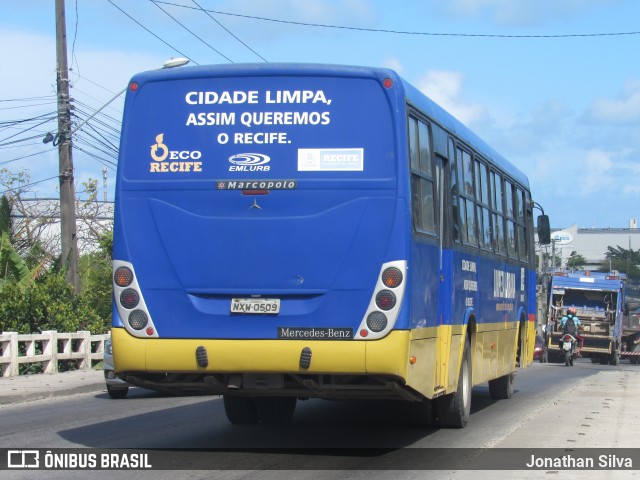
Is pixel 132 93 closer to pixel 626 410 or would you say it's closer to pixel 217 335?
pixel 217 335

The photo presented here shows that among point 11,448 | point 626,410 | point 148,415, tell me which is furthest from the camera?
point 626,410

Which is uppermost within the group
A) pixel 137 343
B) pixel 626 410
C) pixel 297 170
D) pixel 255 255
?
pixel 297 170

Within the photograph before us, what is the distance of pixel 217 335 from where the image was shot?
9297 millimetres

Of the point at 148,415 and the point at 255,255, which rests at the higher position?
the point at 255,255

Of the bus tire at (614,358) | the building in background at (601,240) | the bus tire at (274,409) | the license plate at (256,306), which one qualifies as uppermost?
the building in background at (601,240)

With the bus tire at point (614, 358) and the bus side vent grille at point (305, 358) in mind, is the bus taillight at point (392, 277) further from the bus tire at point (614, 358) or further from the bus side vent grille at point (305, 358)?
the bus tire at point (614, 358)

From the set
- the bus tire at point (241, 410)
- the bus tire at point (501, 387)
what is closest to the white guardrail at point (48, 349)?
the bus tire at point (501, 387)

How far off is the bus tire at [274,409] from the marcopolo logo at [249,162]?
4.19 metres

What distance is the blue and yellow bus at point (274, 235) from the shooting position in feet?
30.1

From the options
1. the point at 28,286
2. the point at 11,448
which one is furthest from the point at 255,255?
the point at 28,286

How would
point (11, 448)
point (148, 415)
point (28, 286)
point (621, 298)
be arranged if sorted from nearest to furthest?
point (11, 448)
point (148, 415)
point (28, 286)
point (621, 298)

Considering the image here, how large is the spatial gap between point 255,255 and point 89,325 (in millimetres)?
18163

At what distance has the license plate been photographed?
9250 mm

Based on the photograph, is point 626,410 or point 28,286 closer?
point 626,410
